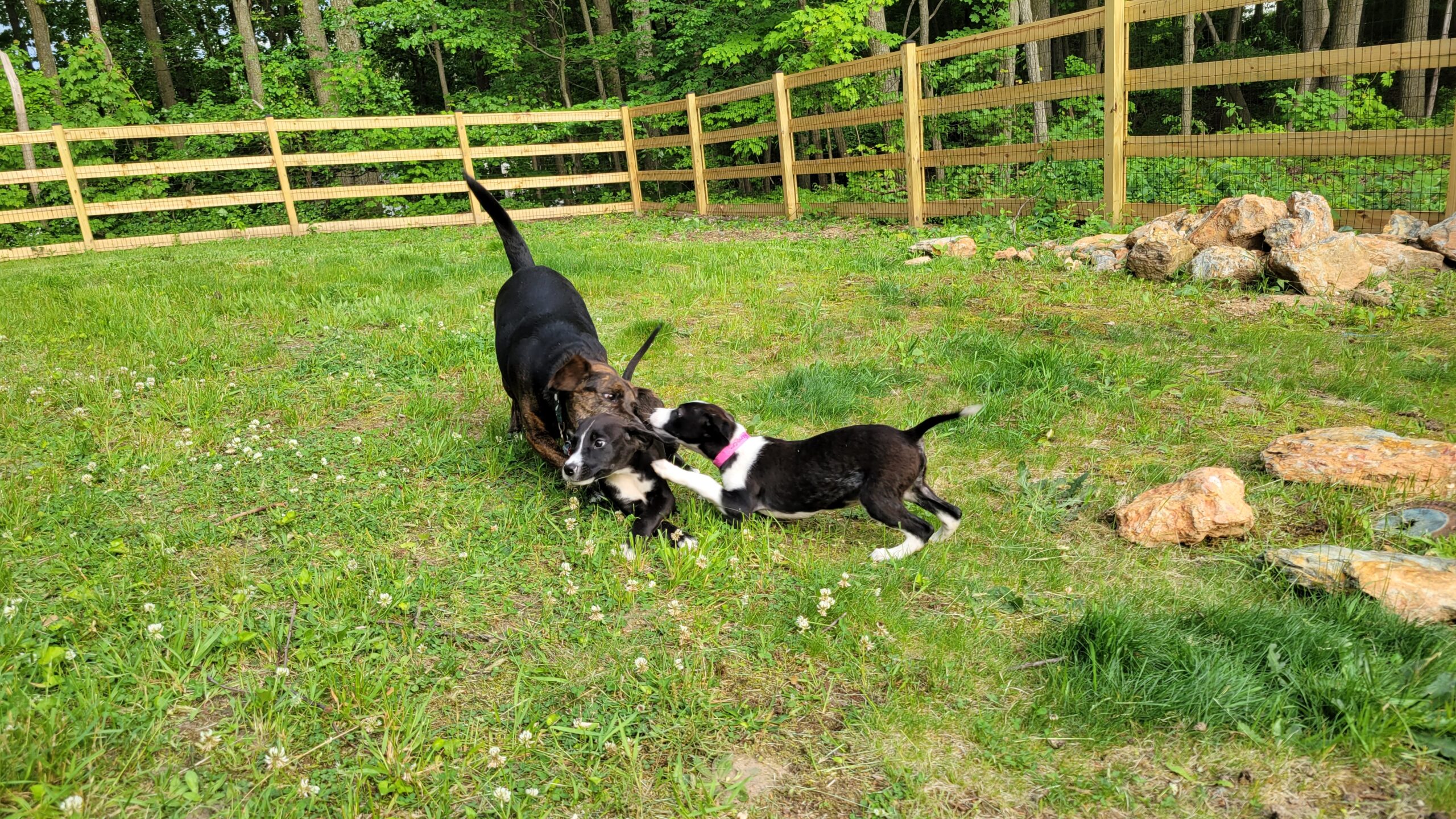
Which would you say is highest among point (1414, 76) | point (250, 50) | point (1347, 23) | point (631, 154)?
point (250, 50)

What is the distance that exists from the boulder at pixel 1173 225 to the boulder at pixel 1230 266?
1.84 feet

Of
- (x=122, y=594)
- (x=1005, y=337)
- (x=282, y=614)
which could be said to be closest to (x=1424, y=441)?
(x=1005, y=337)

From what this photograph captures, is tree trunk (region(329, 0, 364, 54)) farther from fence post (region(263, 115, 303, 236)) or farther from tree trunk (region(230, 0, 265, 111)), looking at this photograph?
fence post (region(263, 115, 303, 236))

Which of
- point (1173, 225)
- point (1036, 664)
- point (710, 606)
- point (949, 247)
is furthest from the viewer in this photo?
point (949, 247)

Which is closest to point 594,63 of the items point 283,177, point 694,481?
point 283,177

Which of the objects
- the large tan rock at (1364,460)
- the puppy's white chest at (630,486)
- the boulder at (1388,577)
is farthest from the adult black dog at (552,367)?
the large tan rock at (1364,460)

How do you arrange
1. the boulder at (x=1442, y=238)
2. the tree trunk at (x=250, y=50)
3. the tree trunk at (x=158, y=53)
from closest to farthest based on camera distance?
the boulder at (x=1442, y=238) → the tree trunk at (x=250, y=50) → the tree trunk at (x=158, y=53)

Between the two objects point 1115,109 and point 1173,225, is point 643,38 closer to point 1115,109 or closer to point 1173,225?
point 1115,109

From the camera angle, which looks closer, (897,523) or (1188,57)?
(897,523)

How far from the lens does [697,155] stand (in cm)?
1566

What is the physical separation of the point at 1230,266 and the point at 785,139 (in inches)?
306

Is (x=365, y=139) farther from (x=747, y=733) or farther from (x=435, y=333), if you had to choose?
(x=747, y=733)

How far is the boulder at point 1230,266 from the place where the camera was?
21.9 feet

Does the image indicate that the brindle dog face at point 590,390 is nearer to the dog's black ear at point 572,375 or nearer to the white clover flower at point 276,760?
the dog's black ear at point 572,375
